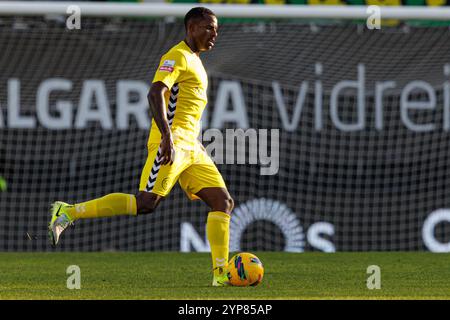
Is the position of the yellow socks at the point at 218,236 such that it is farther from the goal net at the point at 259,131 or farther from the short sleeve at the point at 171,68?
the goal net at the point at 259,131

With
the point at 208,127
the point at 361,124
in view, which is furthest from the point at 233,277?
the point at 361,124

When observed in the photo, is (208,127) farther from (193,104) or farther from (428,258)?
(193,104)

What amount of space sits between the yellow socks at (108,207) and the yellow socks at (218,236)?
19.5 inches

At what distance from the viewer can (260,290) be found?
715 centimetres

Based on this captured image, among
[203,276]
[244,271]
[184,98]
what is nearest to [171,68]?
[184,98]

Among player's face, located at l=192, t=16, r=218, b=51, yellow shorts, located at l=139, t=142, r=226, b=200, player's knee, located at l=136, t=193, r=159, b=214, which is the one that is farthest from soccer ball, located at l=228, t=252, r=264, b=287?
player's face, located at l=192, t=16, r=218, b=51

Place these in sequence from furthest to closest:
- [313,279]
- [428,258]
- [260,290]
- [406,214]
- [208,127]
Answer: [406,214], [208,127], [428,258], [313,279], [260,290]

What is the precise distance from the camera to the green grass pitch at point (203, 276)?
22.8 feet

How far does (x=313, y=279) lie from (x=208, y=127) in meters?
5.43

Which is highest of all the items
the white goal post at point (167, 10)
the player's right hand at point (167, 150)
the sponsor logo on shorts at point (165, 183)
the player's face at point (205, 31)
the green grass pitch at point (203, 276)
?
the white goal post at point (167, 10)

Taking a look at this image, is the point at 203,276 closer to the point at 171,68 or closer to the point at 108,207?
the point at 108,207

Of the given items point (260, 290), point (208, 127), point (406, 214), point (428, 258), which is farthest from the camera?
point (406, 214)

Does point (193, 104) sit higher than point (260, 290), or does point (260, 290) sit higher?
point (193, 104)

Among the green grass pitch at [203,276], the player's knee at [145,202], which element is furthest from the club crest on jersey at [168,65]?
the green grass pitch at [203,276]
